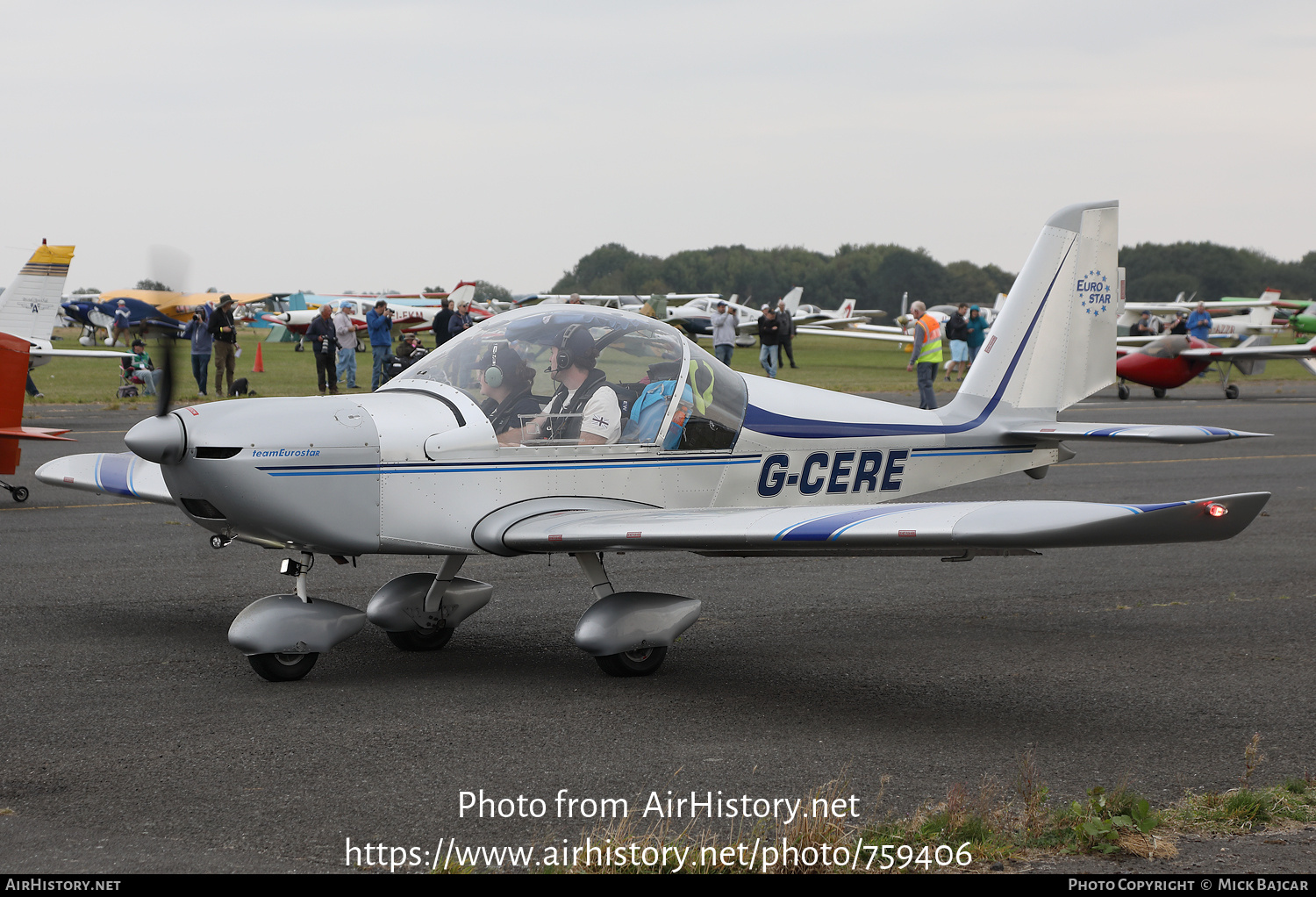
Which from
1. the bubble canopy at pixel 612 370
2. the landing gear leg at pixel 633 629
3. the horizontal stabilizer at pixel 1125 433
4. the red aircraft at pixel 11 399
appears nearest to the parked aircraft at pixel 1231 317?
the horizontal stabilizer at pixel 1125 433

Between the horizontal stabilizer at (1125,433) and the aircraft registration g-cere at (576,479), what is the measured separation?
26 millimetres

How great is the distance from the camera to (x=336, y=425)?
5.97 m

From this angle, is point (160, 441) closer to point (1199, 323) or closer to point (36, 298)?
point (36, 298)

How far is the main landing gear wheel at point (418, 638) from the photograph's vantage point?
681cm

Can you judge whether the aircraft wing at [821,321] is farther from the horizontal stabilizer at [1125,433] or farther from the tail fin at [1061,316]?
the horizontal stabilizer at [1125,433]

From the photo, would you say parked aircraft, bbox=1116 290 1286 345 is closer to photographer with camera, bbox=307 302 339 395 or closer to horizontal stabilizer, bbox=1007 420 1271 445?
photographer with camera, bbox=307 302 339 395

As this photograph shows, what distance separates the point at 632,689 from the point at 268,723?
5.51 feet

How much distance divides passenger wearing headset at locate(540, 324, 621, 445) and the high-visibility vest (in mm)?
17164

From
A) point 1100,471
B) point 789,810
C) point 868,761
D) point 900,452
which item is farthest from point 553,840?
point 1100,471

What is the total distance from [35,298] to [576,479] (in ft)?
54.4

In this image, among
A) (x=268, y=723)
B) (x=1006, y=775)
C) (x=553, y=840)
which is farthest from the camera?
(x=268, y=723)

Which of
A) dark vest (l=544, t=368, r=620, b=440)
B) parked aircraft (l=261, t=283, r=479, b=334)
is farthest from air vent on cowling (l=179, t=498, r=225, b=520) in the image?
parked aircraft (l=261, t=283, r=479, b=334)

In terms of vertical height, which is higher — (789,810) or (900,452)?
(900,452)

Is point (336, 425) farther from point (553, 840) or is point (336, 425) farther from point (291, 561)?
point (553, 840)
